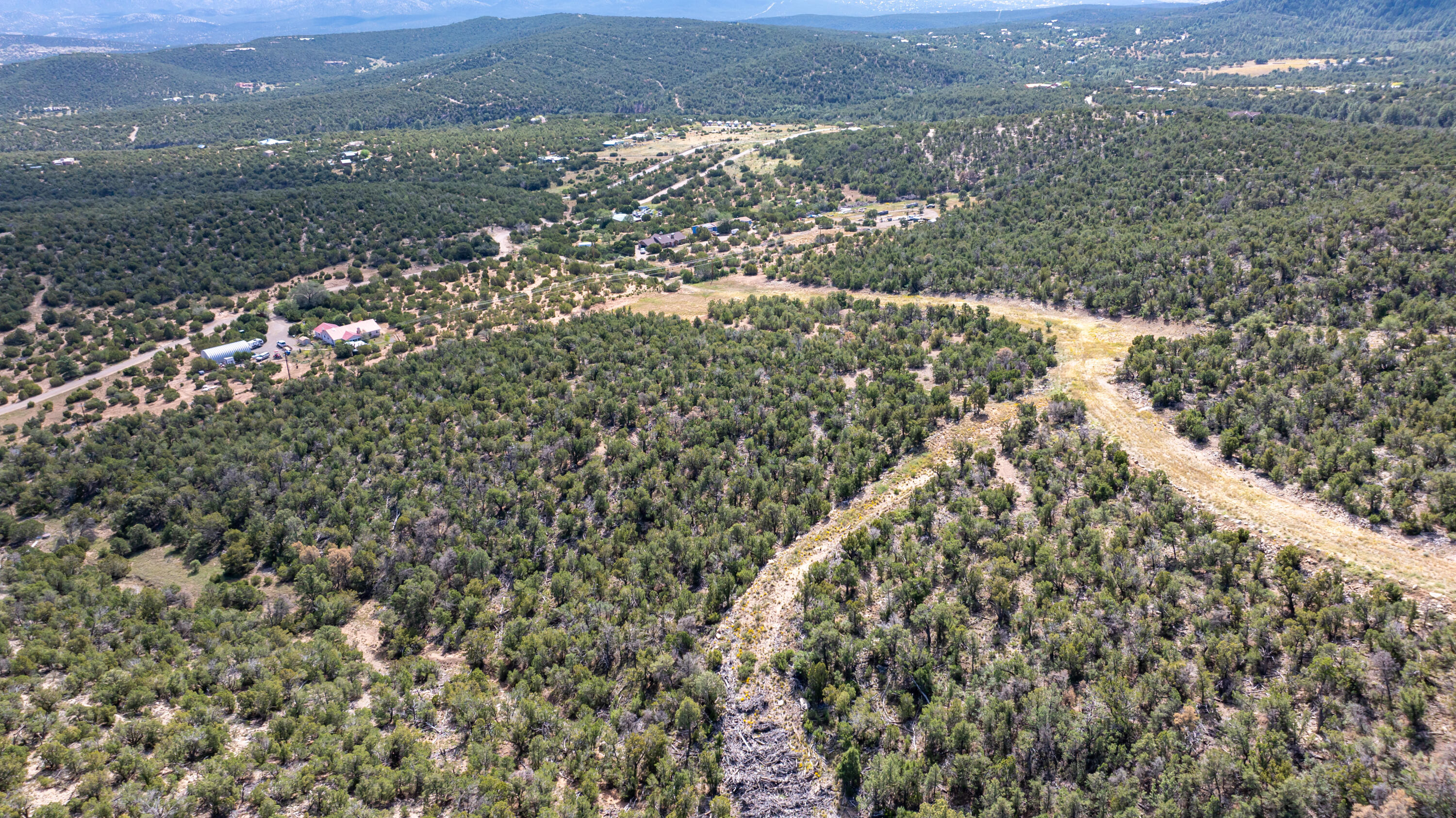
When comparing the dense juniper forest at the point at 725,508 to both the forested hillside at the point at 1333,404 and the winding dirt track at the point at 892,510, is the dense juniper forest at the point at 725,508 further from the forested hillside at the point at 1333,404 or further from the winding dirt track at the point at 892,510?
the winding dirt track at the point at 892,510

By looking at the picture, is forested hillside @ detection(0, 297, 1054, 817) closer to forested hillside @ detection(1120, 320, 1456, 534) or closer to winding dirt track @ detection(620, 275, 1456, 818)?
winding dirt track @ detection(620, 275, 1456, 818)

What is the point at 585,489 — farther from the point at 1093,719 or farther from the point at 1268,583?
the point at 1268,583

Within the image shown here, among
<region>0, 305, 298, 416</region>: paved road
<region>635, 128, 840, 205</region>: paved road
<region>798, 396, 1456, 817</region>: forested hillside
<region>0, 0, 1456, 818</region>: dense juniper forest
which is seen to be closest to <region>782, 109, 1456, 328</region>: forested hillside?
<region>0, 0, 1456, 818</region>: dense juniper forest

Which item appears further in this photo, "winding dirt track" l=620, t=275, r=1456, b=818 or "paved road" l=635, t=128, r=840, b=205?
"paved road" l=635, t=128, r=840, b=205

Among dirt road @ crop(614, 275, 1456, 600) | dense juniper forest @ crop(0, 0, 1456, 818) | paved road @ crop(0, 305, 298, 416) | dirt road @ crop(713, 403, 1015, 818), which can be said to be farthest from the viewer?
paved road @ crop(0, 305, 298, 416)

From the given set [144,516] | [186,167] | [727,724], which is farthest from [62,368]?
[727,724]

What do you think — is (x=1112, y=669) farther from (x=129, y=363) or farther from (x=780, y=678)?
(x=129, y=363)

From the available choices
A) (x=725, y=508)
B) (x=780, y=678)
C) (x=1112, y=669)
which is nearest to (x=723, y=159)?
(x=725, y=508)

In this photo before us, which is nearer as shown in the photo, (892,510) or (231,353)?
(892,510)
